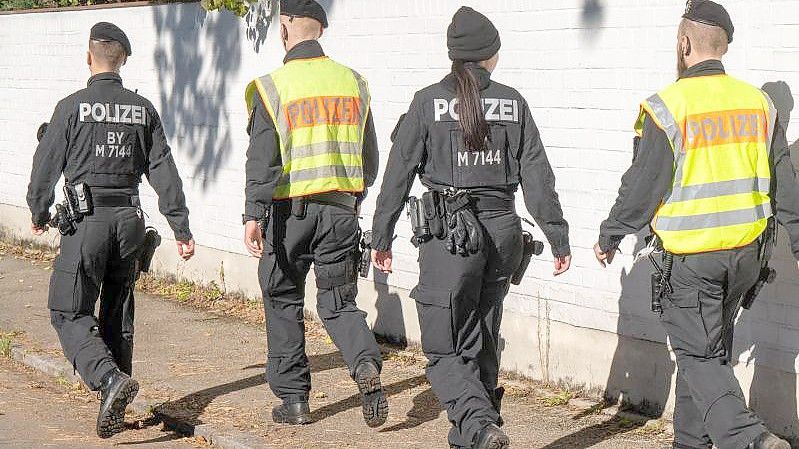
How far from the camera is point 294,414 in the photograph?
25.2ft

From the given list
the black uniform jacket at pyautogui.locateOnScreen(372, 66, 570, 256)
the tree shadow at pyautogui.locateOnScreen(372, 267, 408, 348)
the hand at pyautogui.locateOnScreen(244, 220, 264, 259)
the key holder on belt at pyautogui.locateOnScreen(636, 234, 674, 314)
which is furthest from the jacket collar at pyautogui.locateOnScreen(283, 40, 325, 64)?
the tree shadow at pyautogui.locateOnScreen(372, 267, 408, 348)

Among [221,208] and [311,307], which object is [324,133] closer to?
[311,307]

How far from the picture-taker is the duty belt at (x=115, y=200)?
7597 millimetres

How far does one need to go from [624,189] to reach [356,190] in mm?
1969

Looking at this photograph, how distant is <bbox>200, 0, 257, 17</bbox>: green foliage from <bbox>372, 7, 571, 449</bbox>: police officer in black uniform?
5026 millimetres

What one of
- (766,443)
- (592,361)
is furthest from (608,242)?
(592,361)

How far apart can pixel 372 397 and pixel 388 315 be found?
278cm

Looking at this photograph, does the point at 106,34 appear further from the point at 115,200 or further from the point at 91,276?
the point at 91,276

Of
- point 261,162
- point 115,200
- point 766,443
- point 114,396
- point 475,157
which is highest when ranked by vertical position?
point 475,157

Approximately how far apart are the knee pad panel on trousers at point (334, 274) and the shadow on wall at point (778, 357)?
6.88 ft

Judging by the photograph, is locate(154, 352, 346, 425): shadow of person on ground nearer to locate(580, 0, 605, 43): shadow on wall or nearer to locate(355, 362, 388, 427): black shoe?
locate(355, 362, 388, 427): black shoe

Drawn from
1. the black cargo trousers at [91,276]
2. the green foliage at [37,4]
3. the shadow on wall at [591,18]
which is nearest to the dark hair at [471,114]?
the shadow on wall at [591,18]

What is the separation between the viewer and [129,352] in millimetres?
7988

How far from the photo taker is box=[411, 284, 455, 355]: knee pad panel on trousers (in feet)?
20.6
